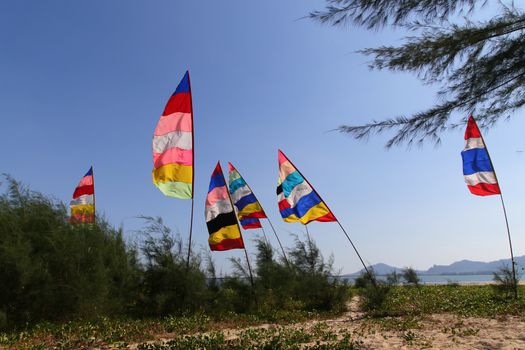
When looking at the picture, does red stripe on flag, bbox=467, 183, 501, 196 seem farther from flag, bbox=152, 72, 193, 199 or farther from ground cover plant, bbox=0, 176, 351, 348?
flag, bbox=152, 72, 193, 199

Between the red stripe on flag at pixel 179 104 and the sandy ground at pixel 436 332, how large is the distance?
257 inches

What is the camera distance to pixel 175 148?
1140 cm

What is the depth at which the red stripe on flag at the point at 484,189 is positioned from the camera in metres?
13.4

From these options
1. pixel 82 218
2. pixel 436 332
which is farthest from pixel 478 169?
pixel 82 218

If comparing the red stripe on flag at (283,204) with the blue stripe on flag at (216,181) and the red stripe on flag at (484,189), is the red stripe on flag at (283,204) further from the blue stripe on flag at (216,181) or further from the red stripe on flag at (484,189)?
the red stripe on flag at (484,189)

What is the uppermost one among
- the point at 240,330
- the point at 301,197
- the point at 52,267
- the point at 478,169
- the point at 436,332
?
the point at 478,169

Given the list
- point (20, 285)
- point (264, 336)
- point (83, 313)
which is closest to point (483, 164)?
point (264, 336)

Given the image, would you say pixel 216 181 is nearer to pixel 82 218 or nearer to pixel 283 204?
pixel 82 218

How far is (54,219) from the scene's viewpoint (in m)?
10.1

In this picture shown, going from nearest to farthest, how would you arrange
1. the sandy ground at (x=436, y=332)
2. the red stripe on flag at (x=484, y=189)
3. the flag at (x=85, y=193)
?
the sandy ground at (x=436, y=332)
the red stripe on flag at (x=484, y=189)
the flag at (x=85, y=193)

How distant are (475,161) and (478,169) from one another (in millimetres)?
292

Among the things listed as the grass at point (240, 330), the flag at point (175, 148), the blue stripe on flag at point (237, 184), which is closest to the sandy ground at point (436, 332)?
the grass at point (240, 330)

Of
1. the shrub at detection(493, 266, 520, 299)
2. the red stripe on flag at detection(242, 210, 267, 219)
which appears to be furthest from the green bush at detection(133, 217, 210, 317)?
the shrub at detection(493, 266, 520, 299)

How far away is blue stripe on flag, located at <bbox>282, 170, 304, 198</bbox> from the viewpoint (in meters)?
14.1
